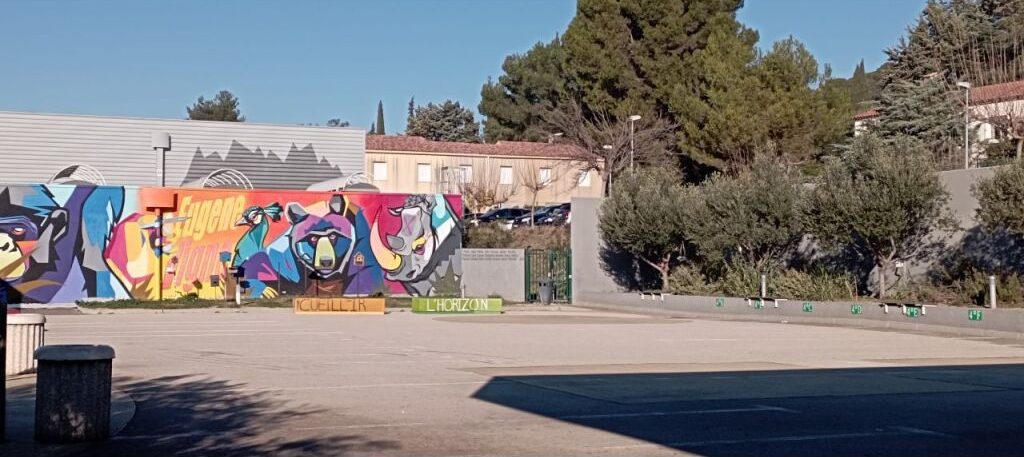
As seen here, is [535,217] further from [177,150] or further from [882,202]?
[882,202]

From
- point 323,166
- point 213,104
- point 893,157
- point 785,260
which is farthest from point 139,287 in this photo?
point 213,104

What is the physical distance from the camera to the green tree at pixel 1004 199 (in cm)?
2652

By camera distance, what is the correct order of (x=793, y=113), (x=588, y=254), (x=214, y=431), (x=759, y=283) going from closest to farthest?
(x=214, y=431) < (x=759, y=283) < (x=588, y=254) < (x=793, y=113)

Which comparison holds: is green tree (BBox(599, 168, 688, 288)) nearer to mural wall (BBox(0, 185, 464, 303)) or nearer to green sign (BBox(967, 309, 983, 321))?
mural wall (BBox(0, 185, 464, 303))

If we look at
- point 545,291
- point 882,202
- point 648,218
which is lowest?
point 545,291

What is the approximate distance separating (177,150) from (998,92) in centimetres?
3499

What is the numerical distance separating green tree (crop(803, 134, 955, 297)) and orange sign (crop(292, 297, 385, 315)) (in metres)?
13.3

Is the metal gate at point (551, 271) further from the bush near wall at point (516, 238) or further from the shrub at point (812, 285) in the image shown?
the shrub at point (812, 285)

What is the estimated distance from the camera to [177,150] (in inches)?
1953

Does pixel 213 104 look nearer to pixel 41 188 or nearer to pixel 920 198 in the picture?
pixel 41 188

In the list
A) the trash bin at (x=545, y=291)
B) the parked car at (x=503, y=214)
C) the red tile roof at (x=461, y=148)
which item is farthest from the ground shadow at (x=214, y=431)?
the red tile roof at (x=461, y=148)

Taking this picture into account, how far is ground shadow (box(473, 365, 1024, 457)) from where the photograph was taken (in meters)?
10.5

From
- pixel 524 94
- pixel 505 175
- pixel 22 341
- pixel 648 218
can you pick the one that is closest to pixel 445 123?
pixel 524 94

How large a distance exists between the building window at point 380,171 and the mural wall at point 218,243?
29.9m
